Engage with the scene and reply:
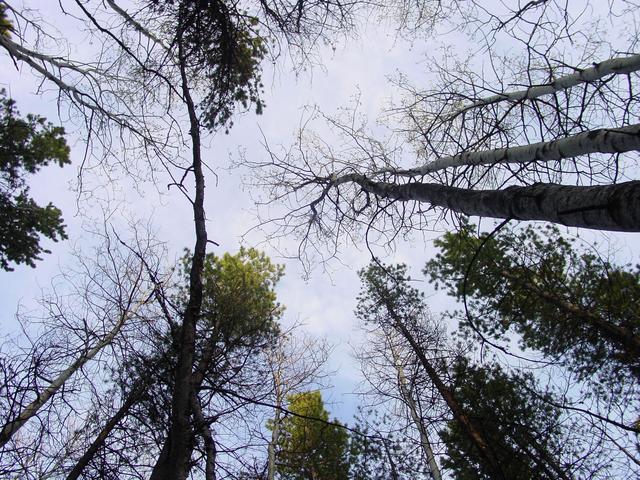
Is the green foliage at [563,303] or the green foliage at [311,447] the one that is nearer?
the green foliage at [563,303]

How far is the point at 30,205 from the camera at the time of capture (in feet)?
27.0

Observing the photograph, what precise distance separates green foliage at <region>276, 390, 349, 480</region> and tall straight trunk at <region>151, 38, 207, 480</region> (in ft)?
18.9

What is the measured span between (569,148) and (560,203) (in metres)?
1.06

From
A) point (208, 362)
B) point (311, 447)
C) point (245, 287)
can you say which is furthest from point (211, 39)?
point (311, 447)

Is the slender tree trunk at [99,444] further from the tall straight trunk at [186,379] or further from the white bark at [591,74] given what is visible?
the white bark at [591,74]

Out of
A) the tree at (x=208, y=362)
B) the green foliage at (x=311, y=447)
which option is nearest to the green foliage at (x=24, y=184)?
the tree at (x=208, y=362)

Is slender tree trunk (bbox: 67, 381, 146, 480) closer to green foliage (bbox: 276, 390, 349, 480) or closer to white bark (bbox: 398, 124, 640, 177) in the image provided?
white bark (bbox: 398, 124, 640, 177)

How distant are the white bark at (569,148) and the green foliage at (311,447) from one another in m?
5.54

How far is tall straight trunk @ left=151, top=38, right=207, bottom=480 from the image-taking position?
1867 mm

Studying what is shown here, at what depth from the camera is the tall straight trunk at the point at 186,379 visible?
1.87 metres

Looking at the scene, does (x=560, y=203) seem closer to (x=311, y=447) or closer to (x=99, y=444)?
(x=99, y=444)

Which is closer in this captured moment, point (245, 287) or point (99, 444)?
point (99, 444)

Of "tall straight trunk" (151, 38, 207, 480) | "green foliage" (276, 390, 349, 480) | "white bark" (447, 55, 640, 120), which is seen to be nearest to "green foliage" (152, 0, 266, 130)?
"tall straight trunk" (151, 38, 207, 480)

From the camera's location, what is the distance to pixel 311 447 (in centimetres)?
870
